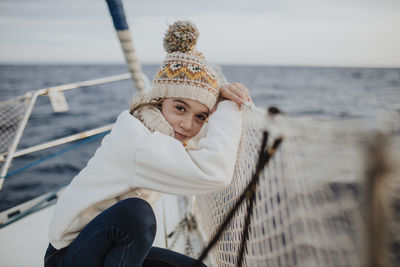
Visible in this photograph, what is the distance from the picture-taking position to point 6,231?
1679mm

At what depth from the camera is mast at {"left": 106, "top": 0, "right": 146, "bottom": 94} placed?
5.80 ft

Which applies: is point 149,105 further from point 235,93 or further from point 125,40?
point 125,40

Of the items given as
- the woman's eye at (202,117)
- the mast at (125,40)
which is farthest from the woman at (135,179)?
the mast at (125,40)

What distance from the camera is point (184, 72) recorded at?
1.13 m

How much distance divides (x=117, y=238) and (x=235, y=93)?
765 mm

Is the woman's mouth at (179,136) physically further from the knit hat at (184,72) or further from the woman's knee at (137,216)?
the woman's knee at (137,216)

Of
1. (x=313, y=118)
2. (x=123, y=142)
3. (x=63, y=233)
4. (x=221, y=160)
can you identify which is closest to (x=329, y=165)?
(x=313, y=118)

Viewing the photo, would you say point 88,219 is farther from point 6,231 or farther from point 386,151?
point 6,231

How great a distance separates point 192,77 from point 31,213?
5.94 feet

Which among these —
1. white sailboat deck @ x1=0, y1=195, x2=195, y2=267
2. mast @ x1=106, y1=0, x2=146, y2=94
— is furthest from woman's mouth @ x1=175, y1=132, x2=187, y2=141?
white sailboat deck @ x1=0, y1=195, x2=195, y2=267

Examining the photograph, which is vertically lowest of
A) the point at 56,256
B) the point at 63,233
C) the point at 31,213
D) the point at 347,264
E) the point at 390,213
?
the point at 31,213

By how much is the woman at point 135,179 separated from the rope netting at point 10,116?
4.95 feet

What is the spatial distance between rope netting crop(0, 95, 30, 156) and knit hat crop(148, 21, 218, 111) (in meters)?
1.49

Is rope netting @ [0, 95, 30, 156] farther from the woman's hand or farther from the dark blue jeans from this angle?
the woman's hand
